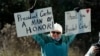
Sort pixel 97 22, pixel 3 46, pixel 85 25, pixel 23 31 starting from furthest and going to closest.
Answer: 1. pixel 97 22
2. pixel 3 46
3. pixel 85 25
4. pixel 23 31

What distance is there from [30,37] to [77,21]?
529 centimetres

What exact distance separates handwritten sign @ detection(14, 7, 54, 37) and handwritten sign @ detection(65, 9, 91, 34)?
45cm

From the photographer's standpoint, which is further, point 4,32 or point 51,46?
point 4,32

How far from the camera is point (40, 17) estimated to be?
819 cm

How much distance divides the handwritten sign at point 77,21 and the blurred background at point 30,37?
427 centimetres

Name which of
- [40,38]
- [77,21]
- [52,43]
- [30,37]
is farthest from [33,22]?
[30,37]

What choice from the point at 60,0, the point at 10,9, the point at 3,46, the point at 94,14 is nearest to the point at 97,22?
the point at 94,14

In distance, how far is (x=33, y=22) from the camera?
320 inches

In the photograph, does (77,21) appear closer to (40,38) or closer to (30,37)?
(40,38)

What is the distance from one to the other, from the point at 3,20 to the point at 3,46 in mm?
3686

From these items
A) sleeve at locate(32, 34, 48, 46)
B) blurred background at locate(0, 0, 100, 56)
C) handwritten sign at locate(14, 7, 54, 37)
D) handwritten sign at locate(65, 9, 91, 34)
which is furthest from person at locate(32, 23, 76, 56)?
blurred background at locate(0, 0, 100, 56)

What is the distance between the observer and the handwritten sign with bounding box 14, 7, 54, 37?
7973 millimetres

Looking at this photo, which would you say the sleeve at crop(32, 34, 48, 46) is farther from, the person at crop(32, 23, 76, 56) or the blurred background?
the blurred background

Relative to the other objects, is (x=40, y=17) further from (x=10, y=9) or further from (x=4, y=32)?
(x=10, y=9)
